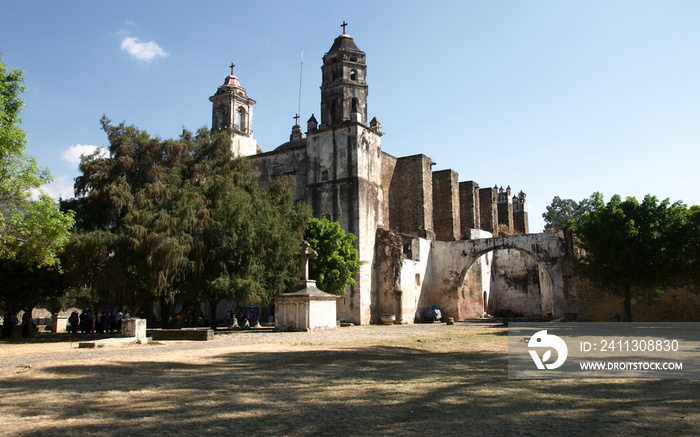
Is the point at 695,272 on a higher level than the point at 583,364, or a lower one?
higher

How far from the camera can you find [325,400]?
228 inches

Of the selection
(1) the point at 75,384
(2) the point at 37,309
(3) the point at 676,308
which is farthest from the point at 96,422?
(2) the point at 37,309

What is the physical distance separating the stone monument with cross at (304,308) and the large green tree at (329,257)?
5.12m

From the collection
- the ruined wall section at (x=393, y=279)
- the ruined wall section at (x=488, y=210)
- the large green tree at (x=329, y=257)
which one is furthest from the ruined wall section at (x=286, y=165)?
the ruined wall section at (x=488, y=210)

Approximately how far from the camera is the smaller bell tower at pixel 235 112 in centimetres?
3453

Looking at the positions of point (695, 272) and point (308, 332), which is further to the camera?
point (695, 272)

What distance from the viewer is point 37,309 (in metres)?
36.2

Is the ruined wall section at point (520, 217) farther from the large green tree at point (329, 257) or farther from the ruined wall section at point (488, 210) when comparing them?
the large green tree at point (329, 257)

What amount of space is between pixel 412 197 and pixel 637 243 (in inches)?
621

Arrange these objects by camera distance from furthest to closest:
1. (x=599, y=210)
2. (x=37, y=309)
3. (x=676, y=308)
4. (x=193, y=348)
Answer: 1. (x=37, y=309)
2. (x=676, y=308)
3. (x=599, y=210)
4. (x=193, y=348)

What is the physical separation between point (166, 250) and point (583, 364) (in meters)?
13.0

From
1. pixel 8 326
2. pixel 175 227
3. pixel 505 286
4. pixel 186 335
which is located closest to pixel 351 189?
pixel 175 227

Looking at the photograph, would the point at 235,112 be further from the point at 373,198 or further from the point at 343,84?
the point at 373,198

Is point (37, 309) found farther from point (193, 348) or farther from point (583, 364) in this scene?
point (583, 364)
